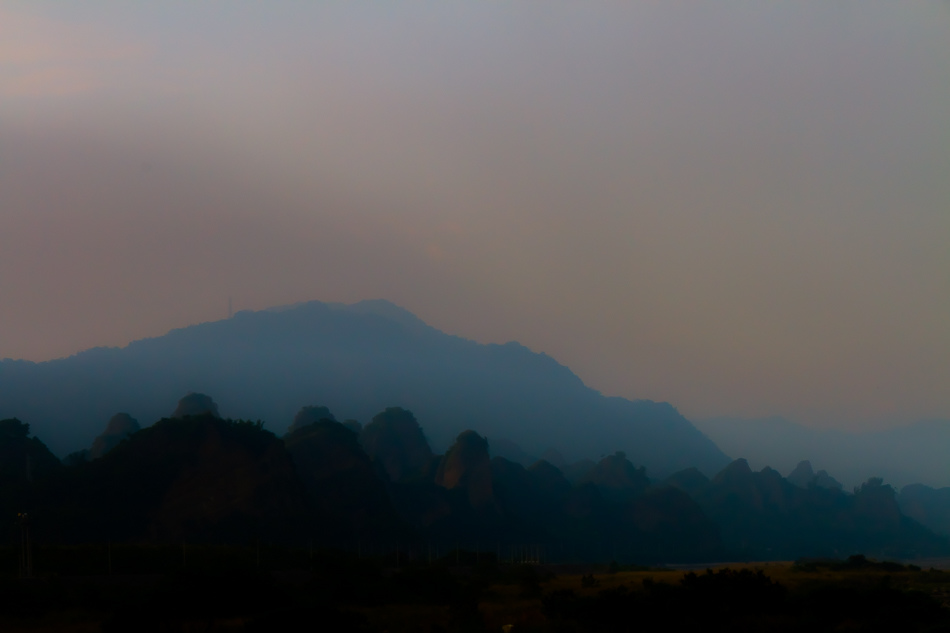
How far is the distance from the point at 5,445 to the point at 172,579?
9503 centimetres

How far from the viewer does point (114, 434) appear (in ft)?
595

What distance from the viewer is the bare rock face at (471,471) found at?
582ft

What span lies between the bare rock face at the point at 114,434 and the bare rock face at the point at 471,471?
2500 inches

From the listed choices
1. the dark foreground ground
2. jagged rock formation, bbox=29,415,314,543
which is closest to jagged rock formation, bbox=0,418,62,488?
jagged rock formation, bbox=29,415,314,543

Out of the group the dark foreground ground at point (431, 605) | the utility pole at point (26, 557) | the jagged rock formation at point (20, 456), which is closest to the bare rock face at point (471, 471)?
the jagged rock formation at point (20, 456)

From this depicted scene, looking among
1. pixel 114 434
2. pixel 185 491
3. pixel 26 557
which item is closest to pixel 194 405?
pixel 114 434

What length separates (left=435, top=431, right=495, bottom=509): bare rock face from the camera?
177 metres

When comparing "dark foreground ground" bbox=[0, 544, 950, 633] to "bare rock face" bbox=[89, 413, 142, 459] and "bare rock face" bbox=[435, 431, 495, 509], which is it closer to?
"bare rock face" bbox=[435, 431, 495, 509]

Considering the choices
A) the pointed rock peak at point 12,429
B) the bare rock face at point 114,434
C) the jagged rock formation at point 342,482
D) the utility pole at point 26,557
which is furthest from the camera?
the bare rock face at point 114,434

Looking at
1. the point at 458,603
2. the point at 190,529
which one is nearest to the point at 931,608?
the point at 458,603

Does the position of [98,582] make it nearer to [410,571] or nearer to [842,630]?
[410,571]

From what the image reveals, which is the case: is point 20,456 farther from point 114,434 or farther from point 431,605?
point 431,605

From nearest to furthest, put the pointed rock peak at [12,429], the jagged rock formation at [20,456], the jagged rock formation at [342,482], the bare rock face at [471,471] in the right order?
the jagged rock formation at [20,456], the pointed rock peak at [12,429], the jagged rock formation at [342,482], the bare rock face at [471,471]

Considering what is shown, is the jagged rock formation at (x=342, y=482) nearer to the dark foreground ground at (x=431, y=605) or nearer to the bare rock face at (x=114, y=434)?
the bare rock face at (x=114, y=434)
